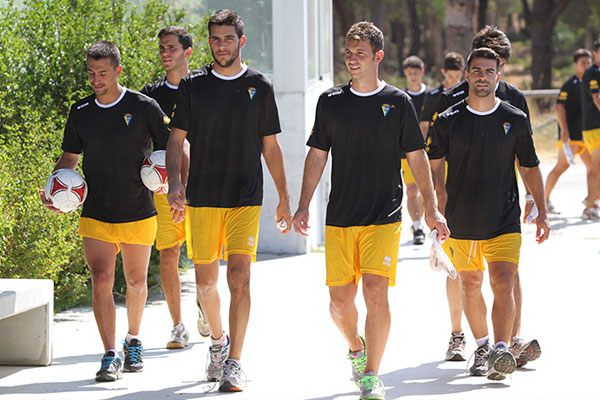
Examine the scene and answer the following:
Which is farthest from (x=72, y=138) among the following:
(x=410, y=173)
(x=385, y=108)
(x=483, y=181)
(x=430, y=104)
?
(x=410, y=173)

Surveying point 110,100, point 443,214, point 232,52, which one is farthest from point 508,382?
point 110,100

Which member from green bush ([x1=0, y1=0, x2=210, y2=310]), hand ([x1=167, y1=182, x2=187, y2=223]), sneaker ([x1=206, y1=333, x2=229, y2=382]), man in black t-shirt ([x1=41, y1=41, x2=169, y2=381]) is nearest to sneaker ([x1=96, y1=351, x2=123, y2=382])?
man in black t-shirt ([x1=41, y1=41, x2=169, y2=381])

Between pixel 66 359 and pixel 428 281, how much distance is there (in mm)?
4219

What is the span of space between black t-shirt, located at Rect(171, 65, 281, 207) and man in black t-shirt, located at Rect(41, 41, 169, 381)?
486 mm

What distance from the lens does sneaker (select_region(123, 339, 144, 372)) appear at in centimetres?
694

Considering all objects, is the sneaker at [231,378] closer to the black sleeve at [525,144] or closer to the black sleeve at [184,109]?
the black sleeve at [184,109]

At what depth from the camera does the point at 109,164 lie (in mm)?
6781

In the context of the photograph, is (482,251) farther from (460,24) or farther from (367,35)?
(460,24)

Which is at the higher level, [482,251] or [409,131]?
[409,131]

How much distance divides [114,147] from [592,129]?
8.91m

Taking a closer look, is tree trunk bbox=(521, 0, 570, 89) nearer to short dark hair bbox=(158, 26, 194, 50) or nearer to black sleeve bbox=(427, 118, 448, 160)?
short dark hair bbox=(158, 26, 194, 50)

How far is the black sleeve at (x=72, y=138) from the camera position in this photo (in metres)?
6.81

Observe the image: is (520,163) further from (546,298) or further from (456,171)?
(546,298)

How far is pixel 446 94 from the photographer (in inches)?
292
